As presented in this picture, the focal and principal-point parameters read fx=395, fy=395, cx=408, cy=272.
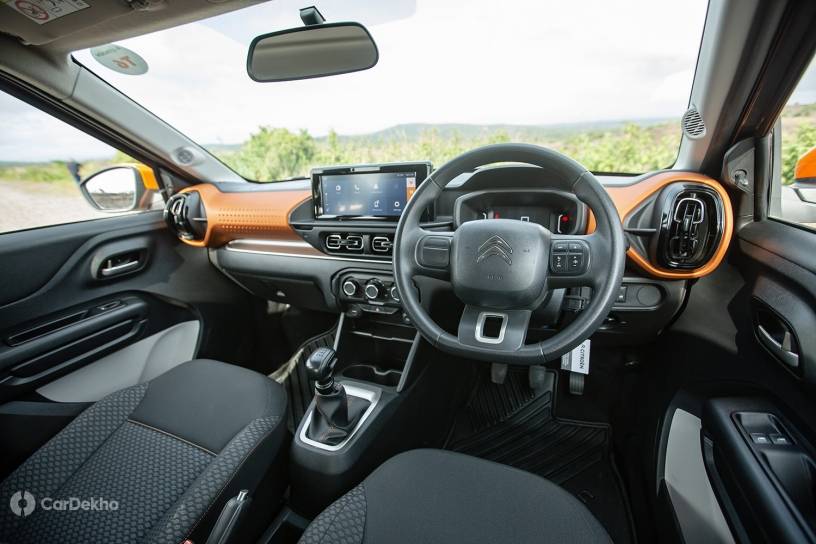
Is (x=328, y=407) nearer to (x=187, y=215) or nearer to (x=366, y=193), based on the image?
(x=366, y=193)

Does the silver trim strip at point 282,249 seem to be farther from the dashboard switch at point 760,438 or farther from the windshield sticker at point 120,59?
the dashboard switch at point 760,438

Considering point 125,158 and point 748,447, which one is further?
point 125,158

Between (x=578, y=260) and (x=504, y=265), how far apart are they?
0.68 ft

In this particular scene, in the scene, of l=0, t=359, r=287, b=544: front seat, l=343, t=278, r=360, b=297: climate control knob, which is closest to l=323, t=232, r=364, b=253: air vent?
l=343, t=278, r=360, b=297: climate control knob

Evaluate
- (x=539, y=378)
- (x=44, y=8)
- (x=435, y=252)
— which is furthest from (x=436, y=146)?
(x=44, y=8)

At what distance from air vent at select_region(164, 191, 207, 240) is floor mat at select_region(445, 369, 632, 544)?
68.6 inches

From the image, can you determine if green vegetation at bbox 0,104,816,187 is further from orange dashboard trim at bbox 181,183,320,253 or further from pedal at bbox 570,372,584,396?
pedal at bbox 570,372,584,396

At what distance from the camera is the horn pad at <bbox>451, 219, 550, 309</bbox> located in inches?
43.7

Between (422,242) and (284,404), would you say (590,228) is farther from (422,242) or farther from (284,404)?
(284,404)

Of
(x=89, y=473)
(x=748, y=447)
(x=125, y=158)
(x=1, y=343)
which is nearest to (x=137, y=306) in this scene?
(x=1, y=343)

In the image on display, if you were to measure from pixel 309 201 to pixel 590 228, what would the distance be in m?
1.26

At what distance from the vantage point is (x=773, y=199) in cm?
129

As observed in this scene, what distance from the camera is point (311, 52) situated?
157cm

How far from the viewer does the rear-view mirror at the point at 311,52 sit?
145 centimetres
